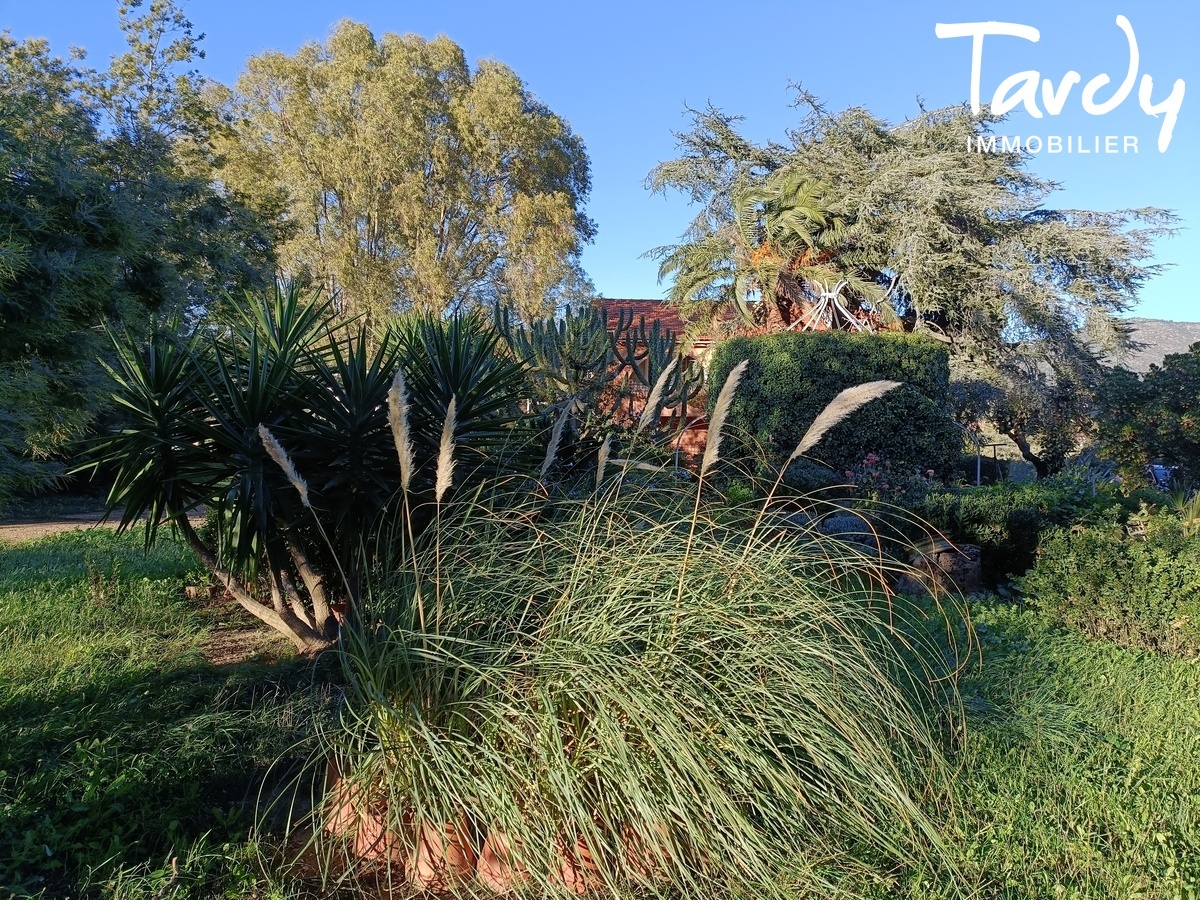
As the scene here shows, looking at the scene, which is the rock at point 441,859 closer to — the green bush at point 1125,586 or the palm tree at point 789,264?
the green bush at point 1125,586

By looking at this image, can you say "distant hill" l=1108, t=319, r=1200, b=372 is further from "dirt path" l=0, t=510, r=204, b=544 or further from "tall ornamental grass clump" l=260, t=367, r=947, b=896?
"dirt path" l=0, t=510, r=204, b=544

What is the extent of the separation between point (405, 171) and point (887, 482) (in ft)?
63.4

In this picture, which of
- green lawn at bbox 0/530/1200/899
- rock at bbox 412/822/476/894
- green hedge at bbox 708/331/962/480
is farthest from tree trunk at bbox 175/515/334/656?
green hedge at bbox 708/331/962/480

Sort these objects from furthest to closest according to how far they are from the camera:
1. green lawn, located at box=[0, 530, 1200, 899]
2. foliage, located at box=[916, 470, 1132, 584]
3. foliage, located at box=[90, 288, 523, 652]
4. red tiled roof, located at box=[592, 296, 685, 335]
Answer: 1. red tiled roof, located at box=[592, 296, 685, 335]
2. foliage, located at box=[916, 470, 1132, 584]
3. foliage, located at box=[90, 288, 523, 652]
4. green lawn, located at box=[0, 530, 1200, 899]

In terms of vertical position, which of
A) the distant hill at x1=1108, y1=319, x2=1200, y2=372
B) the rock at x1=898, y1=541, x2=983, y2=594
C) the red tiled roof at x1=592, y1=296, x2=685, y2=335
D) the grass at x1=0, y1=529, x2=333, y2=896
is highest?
the red tiled roof at x1=592, y1=296, x2=685, y2=335

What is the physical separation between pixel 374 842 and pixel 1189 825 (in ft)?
10.2

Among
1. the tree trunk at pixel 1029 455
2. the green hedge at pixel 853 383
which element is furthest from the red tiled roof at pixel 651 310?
the green hedge at pixel 853 383

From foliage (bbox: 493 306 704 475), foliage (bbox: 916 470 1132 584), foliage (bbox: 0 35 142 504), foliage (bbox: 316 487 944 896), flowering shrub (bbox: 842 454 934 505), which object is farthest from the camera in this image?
flowering shrub (bbox: 842 454 934 505)

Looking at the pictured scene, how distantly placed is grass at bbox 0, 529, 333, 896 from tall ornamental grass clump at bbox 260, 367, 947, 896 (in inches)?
21.6

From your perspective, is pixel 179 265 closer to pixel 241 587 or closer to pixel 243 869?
pixel 241 587

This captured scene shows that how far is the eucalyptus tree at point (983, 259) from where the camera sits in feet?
55.8

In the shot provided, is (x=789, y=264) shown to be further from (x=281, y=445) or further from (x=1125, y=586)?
(x=281, y=445)

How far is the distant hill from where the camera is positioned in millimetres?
17969

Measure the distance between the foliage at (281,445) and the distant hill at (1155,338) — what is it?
13975 mm
